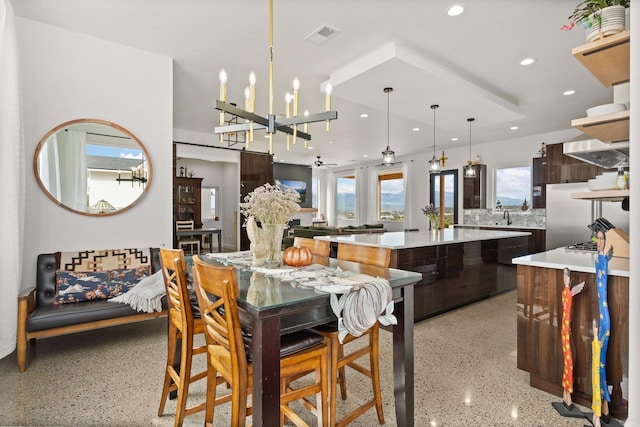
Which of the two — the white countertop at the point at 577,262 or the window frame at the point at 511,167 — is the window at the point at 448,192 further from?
the white countertop at the point at 577,262

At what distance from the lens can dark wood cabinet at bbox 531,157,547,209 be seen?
21.5 ft

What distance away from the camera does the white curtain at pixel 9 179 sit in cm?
236

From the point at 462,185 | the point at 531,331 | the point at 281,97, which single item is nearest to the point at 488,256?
the point at 531,331

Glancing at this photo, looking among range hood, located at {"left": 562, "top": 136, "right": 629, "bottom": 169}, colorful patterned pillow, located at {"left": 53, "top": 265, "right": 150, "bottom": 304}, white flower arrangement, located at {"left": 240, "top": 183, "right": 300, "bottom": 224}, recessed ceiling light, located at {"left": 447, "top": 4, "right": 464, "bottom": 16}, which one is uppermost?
recessed ceiling light, located at {"left": 447, "top": 4, "right": 464, "bottom": 16}

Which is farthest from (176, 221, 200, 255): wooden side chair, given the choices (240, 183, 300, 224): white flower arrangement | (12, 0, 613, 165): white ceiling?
(240, 183, 300, 224): white flower arrangement

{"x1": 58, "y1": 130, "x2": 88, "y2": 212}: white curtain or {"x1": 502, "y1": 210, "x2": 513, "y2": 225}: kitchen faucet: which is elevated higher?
{"x1": 58, "y1": 130, "x2": 88, "y2": 212}: white curtain

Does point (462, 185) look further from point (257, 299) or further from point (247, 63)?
point (257, 299)

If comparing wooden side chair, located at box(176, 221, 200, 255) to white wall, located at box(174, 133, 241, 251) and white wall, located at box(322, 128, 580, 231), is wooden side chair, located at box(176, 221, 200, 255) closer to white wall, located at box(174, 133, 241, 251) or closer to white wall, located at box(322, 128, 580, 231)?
white wall, located at box(174, 133, 241, 251)

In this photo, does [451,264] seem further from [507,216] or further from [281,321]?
[507,216]

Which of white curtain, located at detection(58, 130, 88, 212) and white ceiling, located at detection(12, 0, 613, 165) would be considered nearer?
white ceiling, located at detection(12, 0, 613, 165)

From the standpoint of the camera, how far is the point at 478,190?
7.82 m

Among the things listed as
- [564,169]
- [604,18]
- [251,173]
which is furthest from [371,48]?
[564,169]

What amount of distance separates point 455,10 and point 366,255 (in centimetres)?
220

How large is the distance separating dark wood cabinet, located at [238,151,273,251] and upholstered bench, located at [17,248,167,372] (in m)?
3.89
